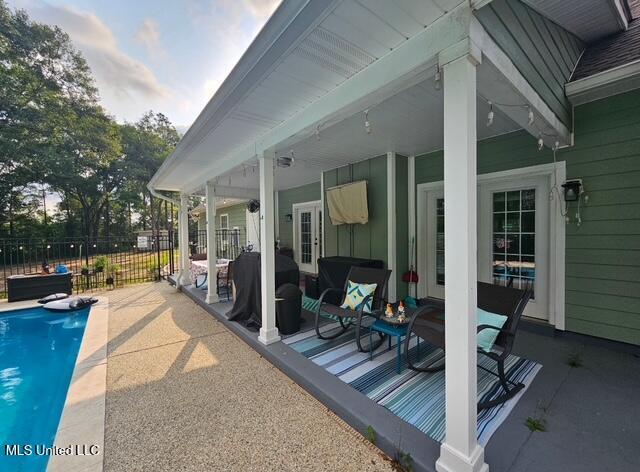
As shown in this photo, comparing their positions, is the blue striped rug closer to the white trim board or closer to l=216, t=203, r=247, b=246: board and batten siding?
the white trim board

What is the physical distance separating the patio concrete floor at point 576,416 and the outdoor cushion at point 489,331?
46 cm

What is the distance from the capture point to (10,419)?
2.35 metres

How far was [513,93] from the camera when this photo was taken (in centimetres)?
196

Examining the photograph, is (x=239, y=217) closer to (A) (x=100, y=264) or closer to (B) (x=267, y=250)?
(A) (x=100, y=264)

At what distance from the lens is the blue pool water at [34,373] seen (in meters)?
2.09

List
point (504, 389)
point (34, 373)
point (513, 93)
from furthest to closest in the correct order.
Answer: point (34, 373) → point (504, 389) → point (513, 93)

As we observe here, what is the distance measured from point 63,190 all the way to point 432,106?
21466mm

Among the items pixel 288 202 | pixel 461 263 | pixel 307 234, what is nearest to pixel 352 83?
pixel 461 263

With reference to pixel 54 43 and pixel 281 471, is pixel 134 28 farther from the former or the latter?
pixel 54 43

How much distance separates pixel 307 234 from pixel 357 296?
423cm

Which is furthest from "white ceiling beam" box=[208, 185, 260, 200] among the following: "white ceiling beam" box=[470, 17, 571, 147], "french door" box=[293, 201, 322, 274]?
"white ceiling beam" box=[470, 17, 571, 147]

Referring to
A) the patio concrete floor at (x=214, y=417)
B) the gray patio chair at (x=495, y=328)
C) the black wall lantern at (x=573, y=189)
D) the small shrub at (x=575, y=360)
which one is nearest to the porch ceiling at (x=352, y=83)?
the black wall lantern at (x=573, y=189)

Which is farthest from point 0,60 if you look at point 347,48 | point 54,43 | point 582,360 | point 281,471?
point 582,360

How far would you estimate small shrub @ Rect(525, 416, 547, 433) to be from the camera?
1855 mm
